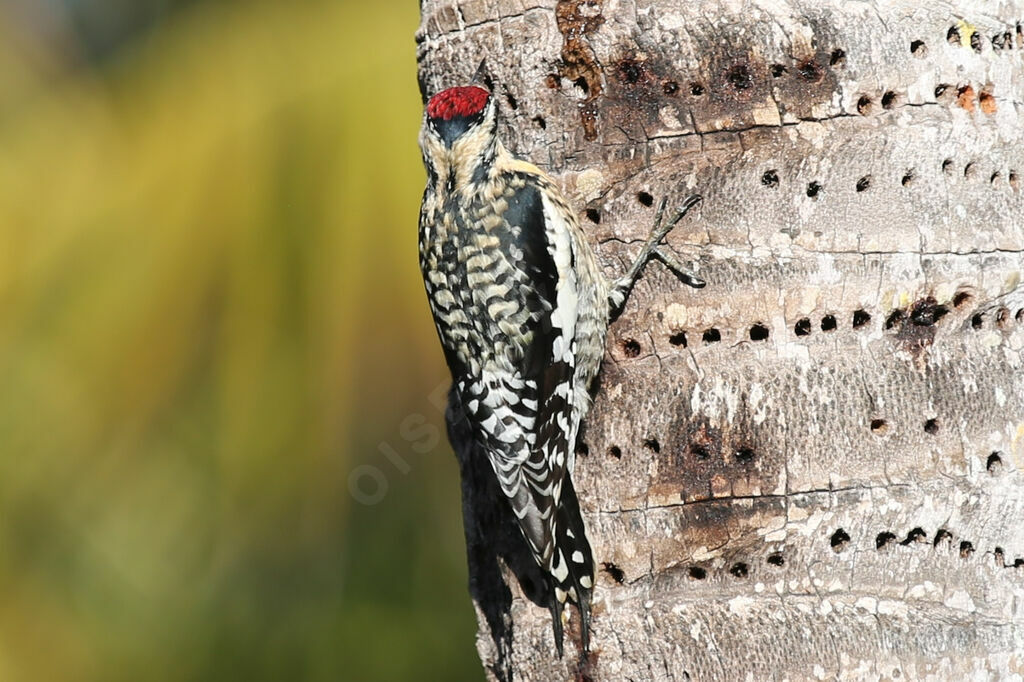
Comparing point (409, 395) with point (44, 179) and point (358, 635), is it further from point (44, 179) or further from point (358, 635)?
point (44, 179)

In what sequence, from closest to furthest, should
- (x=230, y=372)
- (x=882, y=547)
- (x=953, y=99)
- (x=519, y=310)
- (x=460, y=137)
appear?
(x=882, y=547), (x=953, y=99), (x=460, y=137), (x=519, y=310), (x=230, y=372)

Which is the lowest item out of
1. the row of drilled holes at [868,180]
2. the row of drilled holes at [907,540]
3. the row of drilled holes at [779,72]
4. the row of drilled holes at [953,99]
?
the row of drilled holes at [907,540]

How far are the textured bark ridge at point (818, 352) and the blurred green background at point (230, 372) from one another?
148 centimetres

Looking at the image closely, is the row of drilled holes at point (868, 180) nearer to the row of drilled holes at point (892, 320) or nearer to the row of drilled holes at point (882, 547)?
the row of drilled holes at point (892, 320)

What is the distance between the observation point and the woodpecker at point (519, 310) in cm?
257

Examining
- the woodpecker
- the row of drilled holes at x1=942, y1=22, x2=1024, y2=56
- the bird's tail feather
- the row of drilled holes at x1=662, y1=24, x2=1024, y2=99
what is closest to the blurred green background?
the woodpecker

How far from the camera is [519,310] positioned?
3010mm

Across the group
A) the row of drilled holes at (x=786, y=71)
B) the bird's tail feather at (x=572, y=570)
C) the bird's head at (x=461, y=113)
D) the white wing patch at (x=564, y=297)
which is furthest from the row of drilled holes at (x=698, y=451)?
the bird's head at (x=461, y=113)

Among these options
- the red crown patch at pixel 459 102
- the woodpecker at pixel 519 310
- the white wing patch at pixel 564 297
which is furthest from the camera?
the white wing patch at pixel 564 297

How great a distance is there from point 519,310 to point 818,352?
96 centimetres

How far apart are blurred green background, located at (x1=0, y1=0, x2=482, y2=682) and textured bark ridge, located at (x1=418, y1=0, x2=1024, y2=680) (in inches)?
58.1

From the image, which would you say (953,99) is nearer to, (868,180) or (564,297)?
(868,180)

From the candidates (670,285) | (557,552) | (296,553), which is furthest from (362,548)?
(670,285)

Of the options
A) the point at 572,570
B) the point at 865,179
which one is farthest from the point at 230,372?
the point at 865,179
